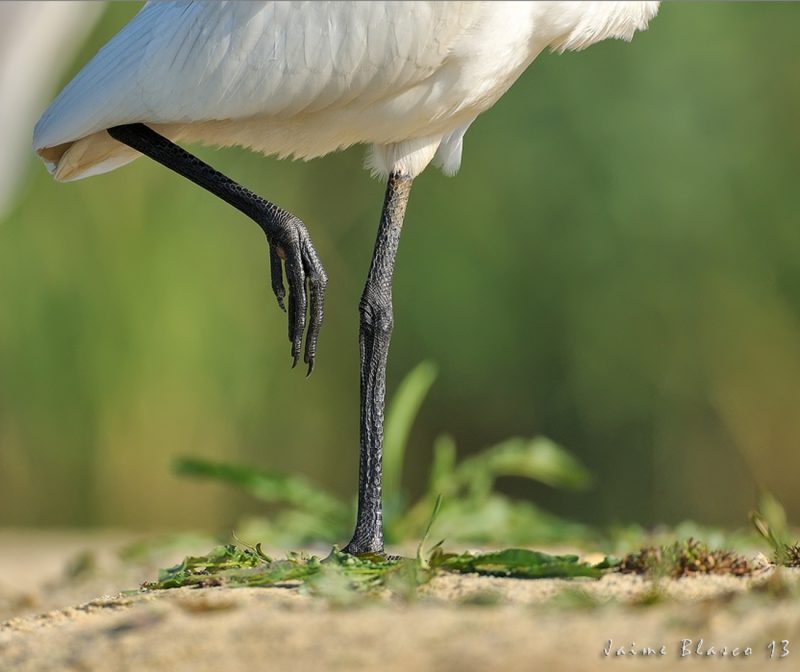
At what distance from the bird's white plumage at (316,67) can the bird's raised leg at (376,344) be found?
0.82 ft

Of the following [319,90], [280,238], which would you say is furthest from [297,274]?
[319,90]

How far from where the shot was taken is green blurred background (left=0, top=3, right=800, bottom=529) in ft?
26.6

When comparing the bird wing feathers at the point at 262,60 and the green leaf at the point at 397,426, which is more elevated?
the bird wing feathers at the point at 262,60

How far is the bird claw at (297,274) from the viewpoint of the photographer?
14.1 ft

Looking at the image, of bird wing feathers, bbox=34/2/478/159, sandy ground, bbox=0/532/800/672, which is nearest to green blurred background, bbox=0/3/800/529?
bird wing feathers, bbox=34/2/478/159

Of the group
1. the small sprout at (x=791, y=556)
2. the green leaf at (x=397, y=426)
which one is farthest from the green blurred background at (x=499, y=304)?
the small sprout at (x=791, y=556)

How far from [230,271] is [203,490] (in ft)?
4.71

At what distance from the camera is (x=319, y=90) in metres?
4.09

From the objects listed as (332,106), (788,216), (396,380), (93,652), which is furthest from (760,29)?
(93,652)

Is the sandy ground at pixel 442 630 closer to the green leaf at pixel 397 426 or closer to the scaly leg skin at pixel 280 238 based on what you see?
→ the scaly leg skin at pixel 280 238

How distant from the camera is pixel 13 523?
835 centimetres

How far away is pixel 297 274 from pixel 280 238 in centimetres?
14

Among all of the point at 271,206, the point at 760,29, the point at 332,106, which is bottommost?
the point at 271,206

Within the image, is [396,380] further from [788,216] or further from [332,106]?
[332,106]
